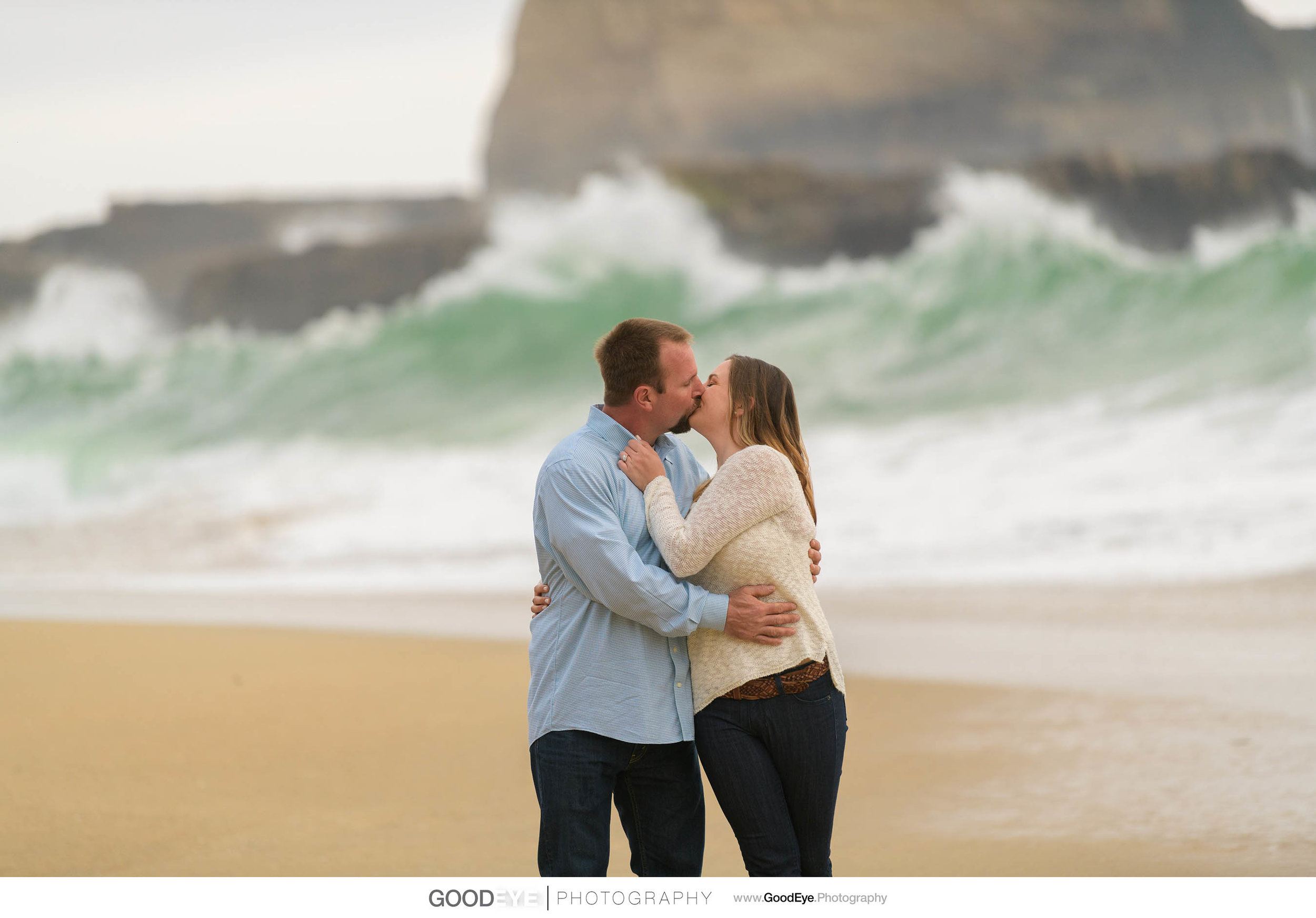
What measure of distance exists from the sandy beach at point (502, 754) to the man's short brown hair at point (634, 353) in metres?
1.45

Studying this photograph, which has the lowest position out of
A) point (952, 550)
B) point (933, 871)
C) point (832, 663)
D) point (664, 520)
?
point (933, 871)

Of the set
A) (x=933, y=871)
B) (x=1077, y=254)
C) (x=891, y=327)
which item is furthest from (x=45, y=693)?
(x=1077, y=254)

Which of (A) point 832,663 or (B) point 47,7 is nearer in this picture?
(A) point 832,663

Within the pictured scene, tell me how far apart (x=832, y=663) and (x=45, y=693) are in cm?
394

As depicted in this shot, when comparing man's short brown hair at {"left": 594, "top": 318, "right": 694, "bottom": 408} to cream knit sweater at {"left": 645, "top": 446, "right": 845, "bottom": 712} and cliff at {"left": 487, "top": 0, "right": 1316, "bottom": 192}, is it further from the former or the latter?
cliff at {"left": 487, "top": 0, "right": 1316, "bottom": 192}

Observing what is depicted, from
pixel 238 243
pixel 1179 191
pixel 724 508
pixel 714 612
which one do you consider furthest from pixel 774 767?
pixel 238 243

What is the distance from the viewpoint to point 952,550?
8.57m

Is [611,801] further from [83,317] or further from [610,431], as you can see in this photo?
[83,317]

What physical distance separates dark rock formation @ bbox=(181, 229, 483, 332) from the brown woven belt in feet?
69.8

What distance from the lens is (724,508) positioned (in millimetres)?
2025

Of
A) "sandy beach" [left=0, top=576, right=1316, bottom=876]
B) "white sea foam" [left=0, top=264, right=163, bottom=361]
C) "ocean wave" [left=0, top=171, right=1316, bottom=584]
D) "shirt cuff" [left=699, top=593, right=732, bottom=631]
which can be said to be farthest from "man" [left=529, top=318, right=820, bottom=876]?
"white sea foam" [left=0, top=264, right=163, bottom=361]

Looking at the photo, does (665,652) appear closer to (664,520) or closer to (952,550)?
(664,520)

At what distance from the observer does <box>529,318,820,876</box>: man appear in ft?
6.60

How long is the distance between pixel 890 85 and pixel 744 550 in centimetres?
2371
